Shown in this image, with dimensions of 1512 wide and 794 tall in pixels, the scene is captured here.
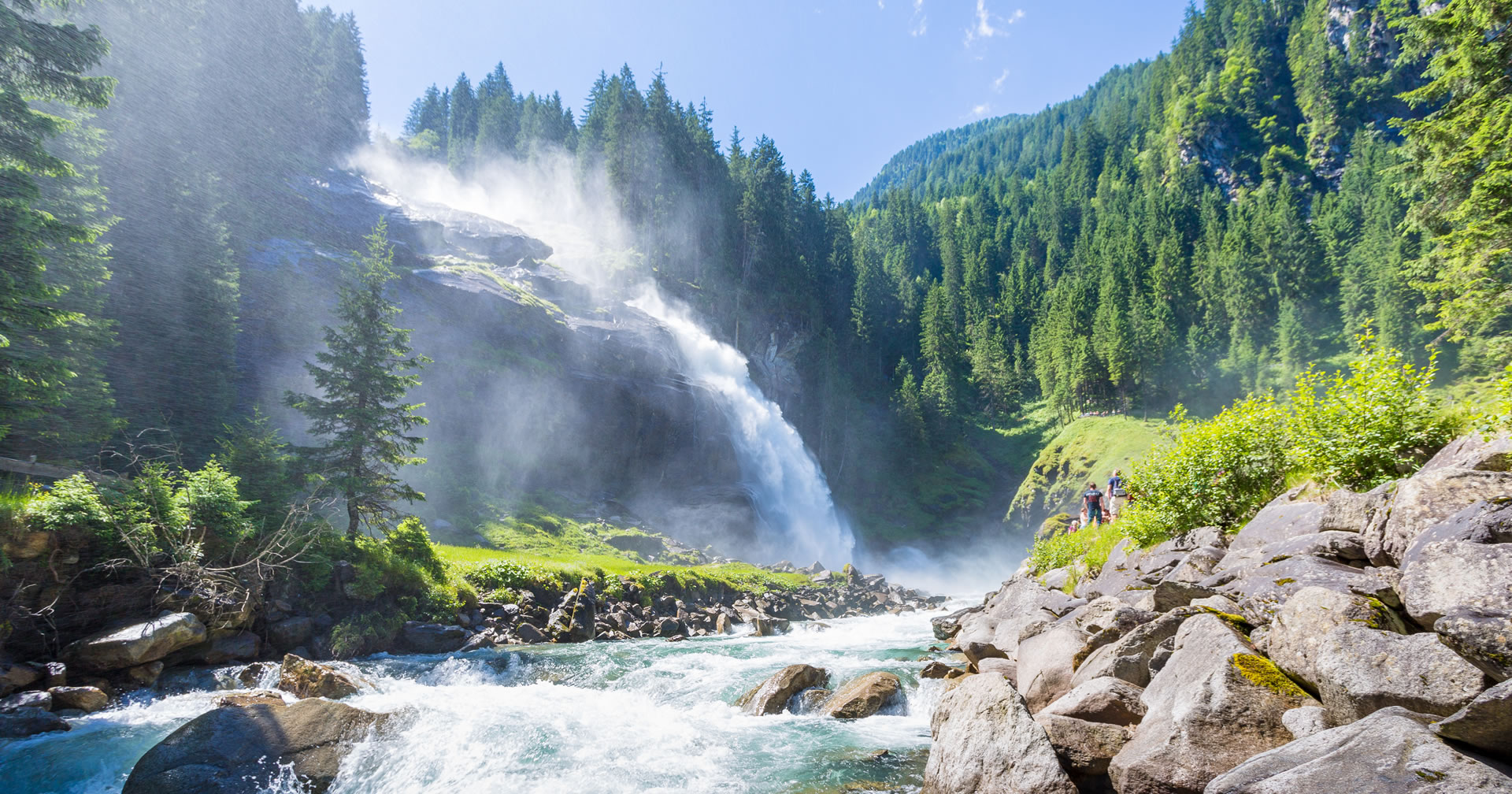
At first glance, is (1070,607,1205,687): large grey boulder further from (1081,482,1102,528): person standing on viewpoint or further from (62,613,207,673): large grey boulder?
(62,613,207,673): large grey boulder

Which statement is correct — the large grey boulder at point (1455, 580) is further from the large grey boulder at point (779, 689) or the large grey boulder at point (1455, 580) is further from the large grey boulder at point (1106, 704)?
the large grey boulder at point (779, 689)

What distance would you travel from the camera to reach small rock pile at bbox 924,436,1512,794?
393 centimetres

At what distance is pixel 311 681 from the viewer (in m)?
10.8

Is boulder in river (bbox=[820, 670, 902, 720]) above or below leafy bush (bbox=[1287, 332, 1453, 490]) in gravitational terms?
below

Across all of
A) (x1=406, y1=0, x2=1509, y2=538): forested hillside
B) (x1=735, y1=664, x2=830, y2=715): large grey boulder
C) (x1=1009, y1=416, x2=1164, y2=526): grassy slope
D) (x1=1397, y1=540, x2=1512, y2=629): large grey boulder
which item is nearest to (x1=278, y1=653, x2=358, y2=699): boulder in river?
(x1=735, y1=664, x2=830, y2=715): large grey boulder

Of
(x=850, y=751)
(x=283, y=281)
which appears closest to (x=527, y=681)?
(x=850, y=751)

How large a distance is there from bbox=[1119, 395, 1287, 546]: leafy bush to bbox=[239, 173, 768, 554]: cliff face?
3445cm

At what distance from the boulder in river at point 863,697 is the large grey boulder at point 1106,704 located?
16.0ft

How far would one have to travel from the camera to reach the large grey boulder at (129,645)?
10.7 meters

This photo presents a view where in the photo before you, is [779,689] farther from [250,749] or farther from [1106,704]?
[250,749]

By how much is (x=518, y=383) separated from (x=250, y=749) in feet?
129

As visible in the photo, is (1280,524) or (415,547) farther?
(415,547)

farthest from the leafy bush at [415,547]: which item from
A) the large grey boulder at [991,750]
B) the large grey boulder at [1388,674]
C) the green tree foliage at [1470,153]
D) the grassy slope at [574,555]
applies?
the green tree foliage at [1470,153]

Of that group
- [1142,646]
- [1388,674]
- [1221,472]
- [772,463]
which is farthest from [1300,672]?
[772,463]
